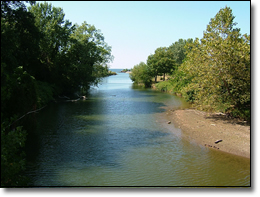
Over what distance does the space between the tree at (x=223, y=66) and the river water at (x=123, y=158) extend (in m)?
4.64

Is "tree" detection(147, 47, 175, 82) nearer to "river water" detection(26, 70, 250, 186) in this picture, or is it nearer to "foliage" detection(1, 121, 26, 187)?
"river water" detection(26, 70, 250, 186)

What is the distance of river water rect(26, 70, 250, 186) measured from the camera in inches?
481

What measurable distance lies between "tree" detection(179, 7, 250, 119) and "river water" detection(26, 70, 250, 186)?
4645 mm

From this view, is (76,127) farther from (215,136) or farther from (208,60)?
(208,60)

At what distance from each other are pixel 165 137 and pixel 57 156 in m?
8.13

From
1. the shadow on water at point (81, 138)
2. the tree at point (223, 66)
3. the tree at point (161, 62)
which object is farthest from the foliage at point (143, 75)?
the tree at point (223, 66)

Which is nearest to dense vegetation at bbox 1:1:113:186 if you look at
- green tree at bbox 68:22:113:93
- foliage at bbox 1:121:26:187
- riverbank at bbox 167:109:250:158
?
green tree at bbox 68:22:113:93

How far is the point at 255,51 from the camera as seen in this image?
439 inches

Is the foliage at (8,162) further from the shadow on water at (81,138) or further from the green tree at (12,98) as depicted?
the shadow on water at (81,138)

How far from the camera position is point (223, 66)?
2044 cm

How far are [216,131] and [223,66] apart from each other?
5.17m

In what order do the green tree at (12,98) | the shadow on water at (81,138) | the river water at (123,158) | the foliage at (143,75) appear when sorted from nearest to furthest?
the green tree at (12,98)
the river water at (123,158)
the shadow on water at (81,138)
the foliage at (143,75)

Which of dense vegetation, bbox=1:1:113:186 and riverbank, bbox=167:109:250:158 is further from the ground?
dense vegetation, bbox=1:1:113:186

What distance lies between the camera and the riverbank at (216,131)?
16.4 m
